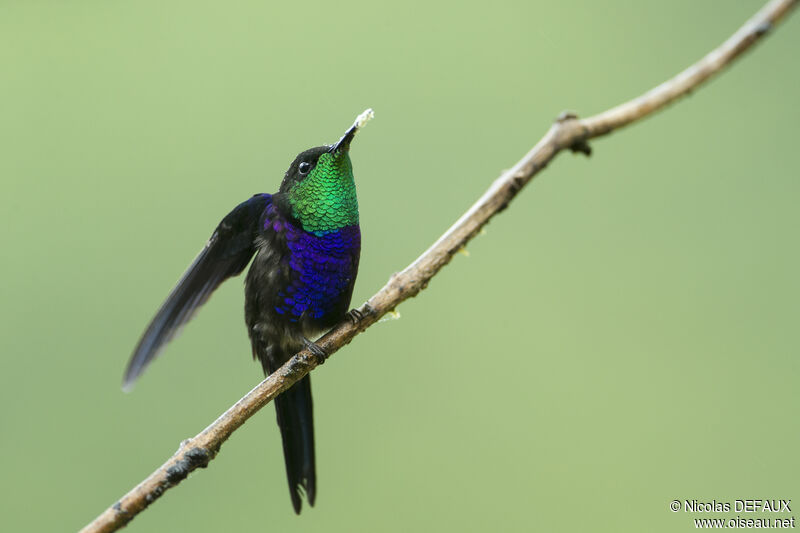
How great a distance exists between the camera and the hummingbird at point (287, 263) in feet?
4.64

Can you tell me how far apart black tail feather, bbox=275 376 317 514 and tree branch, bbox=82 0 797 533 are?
28 centimetres

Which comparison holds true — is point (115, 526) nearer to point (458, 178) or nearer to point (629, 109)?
point (629, 109)

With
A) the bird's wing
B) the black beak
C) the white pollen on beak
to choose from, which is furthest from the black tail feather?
the white pollen on beak

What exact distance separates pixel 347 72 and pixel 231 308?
0.89 meters

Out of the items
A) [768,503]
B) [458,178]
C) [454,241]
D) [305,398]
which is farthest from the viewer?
[458,178]

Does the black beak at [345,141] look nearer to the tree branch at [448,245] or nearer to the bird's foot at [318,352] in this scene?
the tree branch at [448,245]

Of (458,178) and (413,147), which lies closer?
(413,147)

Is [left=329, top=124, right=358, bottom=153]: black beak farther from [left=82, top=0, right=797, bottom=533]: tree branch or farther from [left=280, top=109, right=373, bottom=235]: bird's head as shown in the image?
[left=82, top=0, right=797, bottom=533]: tree branch

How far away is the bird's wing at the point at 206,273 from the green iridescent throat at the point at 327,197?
9 centimetres

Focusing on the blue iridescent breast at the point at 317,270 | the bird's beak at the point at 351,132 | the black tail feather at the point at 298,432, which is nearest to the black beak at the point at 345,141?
the bird's beak at the point at 351,132

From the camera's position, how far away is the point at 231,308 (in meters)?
2.27

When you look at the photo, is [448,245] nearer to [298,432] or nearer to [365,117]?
[365,117]

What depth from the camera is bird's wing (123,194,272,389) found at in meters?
1.37

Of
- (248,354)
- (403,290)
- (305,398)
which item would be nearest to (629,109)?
(403,290)
